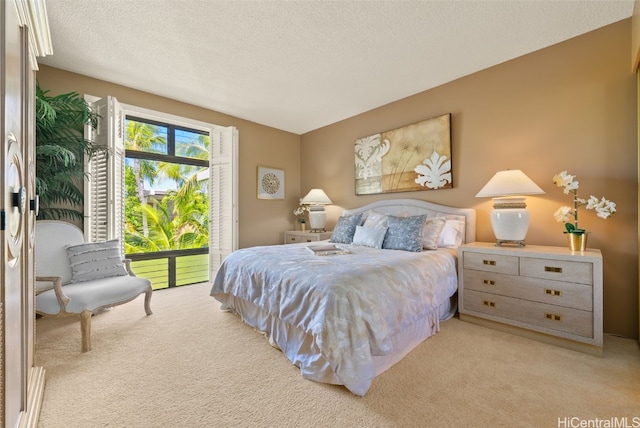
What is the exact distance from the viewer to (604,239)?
7.68 feet

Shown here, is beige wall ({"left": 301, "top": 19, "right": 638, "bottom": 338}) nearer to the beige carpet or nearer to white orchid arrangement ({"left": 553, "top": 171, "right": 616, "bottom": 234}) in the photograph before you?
white orchid arrangement ({"left": 553, "top": 171, "right": 616, "bottom": 234})

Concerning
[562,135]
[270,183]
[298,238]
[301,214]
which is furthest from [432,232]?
[270,183]

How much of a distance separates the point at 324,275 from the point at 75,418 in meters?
1.52

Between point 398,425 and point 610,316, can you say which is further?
point 610,316

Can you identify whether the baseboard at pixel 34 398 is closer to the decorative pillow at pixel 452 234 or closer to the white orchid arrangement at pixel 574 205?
the decorative pillow at pixel 452 234

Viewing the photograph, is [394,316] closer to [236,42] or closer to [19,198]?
[19,198]

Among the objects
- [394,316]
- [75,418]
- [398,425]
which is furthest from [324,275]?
[75,418]

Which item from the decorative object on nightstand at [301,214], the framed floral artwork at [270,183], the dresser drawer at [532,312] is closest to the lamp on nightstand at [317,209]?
the decorative object on nightstand at [301,214]

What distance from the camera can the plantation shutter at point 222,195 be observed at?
4.08 m

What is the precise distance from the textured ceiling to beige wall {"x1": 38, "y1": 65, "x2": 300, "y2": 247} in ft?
0.52

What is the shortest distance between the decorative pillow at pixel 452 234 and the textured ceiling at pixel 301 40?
68.0 inches

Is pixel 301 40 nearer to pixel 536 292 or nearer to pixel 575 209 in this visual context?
pixel 575 209

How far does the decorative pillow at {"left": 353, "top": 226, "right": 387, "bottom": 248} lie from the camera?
306 cm

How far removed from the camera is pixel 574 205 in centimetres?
244
